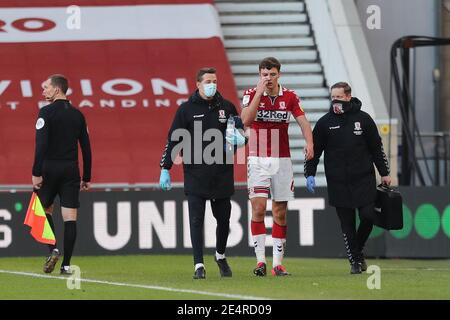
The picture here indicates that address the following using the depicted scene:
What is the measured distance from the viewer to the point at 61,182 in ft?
45.5

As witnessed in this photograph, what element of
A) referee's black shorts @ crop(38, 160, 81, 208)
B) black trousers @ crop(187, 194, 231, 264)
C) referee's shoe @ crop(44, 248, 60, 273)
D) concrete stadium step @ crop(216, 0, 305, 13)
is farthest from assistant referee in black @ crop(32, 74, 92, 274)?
concrete stadium step @ crop(216, 0, 305, 13)

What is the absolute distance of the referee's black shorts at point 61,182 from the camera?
1385 cm

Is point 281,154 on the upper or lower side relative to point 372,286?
upper

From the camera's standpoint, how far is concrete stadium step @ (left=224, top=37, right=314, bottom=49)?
24.8m

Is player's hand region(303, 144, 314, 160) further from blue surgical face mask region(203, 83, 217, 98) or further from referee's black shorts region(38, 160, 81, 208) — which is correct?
referee's black shorts region(38, 160, 81, 208)

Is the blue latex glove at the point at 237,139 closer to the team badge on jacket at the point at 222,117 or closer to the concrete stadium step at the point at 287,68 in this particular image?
the team badge on jacket at the point at 222,117

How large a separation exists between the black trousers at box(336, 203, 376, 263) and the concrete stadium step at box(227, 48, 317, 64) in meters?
10.6

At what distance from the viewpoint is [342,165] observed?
45.9 ft

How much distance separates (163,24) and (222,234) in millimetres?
11117

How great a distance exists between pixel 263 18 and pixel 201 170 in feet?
40.5

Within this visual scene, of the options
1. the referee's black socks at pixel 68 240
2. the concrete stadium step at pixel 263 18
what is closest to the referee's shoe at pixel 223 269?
the referee's black socks at pixel 68 240

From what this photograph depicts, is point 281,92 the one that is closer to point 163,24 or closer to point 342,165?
point 342,165

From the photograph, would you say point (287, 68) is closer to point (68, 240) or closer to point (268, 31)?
point (268, 31)
